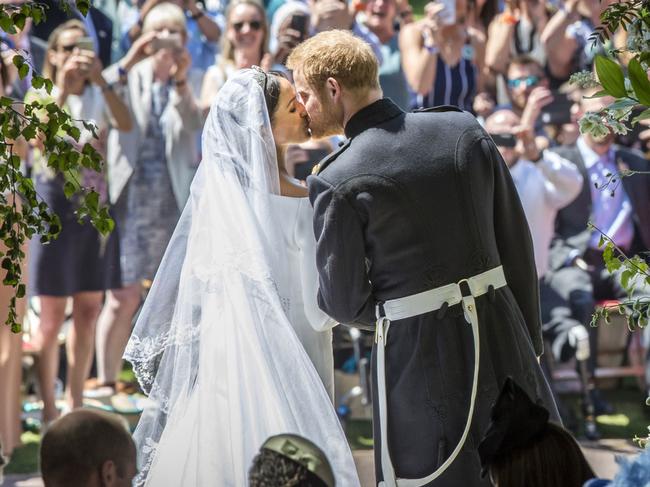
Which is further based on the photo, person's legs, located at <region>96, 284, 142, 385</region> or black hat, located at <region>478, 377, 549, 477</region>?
person's legs, located at <region>96, 284, 142, 385</region>

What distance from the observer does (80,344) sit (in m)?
6.30

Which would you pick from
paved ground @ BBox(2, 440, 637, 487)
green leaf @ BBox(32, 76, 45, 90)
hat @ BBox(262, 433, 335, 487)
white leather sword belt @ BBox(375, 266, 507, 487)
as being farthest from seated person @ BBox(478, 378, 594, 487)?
Result: paved ground @ BBox(2, 440, 637, 487)

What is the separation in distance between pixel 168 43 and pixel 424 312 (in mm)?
4581

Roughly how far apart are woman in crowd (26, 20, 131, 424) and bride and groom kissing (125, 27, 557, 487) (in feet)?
10.4

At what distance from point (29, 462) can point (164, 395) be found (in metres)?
A: 2.88

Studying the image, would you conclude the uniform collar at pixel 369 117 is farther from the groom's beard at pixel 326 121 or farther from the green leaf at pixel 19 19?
the green leaf at pixel 19 19

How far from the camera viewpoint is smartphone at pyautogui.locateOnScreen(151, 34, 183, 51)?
6.77m

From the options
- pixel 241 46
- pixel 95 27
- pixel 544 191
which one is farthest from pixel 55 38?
pixel 544 191

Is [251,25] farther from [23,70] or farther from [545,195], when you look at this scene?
[23,70]

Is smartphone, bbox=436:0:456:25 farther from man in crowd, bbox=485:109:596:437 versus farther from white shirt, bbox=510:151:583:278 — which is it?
white shirt, bbox=510:151:583:278

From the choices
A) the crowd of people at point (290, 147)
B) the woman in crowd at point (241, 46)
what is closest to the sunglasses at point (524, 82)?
the crowd of people at point (290, 147)

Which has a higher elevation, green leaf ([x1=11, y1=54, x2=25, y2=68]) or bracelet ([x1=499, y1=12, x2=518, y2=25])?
bracelet ([x1=499, y1=12, x2=518, y2=25])

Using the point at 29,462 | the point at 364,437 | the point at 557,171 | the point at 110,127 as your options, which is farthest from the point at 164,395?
the point at 557,171

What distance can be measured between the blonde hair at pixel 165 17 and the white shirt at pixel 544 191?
2.27m
